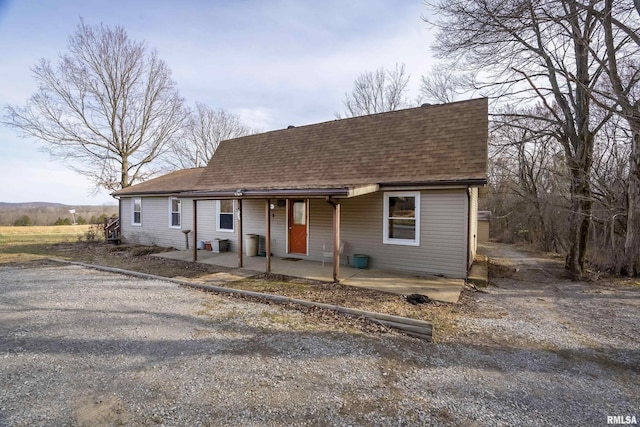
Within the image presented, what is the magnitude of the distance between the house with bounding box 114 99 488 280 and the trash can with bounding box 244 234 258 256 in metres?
0.27

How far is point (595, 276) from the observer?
8664mm

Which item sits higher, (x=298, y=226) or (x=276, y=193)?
(x=276, y=193)

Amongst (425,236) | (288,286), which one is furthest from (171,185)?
(425,236)

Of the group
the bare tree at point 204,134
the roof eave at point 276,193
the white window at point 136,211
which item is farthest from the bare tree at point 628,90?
the bare tree at point 204,134

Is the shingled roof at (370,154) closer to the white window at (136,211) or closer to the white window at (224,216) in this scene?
the white window at (224,216)

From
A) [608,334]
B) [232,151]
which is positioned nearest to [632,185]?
[608,334]

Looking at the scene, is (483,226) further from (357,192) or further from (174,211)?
(174,211)

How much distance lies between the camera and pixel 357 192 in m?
7.43

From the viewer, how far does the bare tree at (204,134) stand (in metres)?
31.7

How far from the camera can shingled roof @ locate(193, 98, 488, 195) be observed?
8281 mm

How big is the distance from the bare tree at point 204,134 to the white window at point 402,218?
26801mm

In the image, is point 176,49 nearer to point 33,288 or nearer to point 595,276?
point 33,288

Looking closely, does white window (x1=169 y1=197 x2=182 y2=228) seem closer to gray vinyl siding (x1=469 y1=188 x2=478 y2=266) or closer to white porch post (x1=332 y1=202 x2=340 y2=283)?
white porch post (x1=332 y1=202 x2=340 y2=283)

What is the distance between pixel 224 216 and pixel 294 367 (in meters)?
9.63
